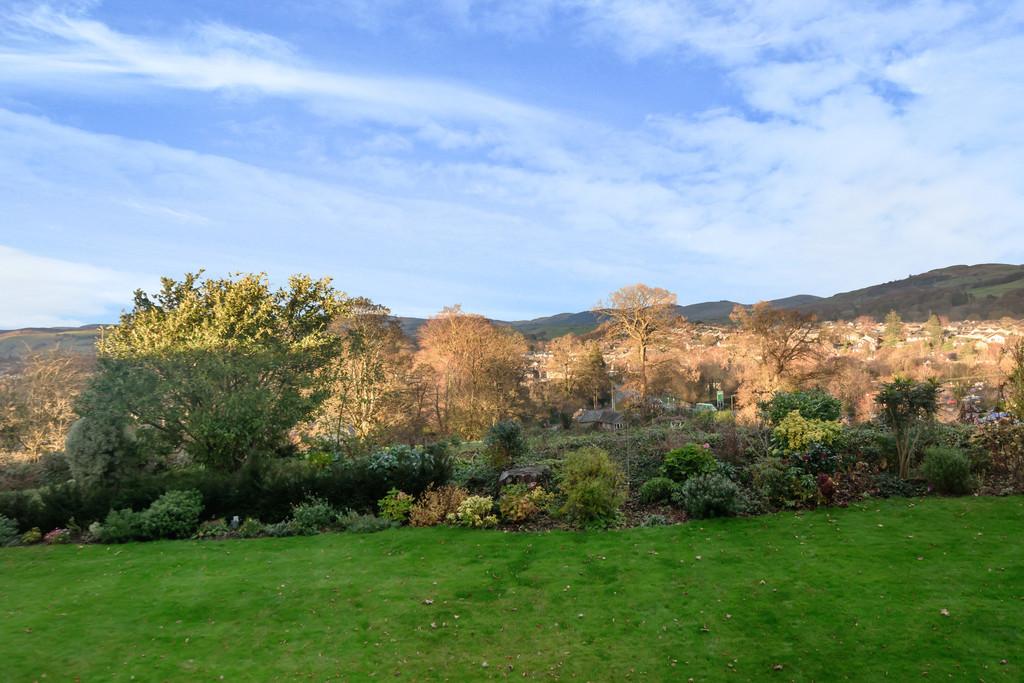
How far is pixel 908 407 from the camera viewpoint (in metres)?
13.9

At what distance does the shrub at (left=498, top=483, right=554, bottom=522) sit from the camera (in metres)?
12.5

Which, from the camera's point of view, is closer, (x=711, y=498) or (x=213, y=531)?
(x=711, y=498)

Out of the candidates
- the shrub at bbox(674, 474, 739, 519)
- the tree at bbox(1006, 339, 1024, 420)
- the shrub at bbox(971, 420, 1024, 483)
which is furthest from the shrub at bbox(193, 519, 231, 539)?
the tree at bbox(1006, 339, 1024, 420)

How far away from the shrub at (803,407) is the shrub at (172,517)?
48.2ft

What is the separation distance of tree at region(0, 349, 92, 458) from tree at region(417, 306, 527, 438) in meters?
19.1

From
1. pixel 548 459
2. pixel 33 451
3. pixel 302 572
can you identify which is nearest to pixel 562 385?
pixel 548 459

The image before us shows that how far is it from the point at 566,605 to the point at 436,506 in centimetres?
525

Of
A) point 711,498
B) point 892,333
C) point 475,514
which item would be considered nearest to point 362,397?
point 475,514

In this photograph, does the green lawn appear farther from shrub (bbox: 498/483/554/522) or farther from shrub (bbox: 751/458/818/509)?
shrub (bbox: 498/483/554/522)

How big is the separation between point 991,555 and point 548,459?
10.1 meters

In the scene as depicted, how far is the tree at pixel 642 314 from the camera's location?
35.9 metres

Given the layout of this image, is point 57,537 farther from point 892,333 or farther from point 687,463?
point 892,333

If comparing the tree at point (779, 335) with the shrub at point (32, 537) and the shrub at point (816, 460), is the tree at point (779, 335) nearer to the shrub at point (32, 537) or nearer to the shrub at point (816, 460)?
the shrub at point (816, 460)

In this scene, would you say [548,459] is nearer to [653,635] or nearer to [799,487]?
[799,487]
